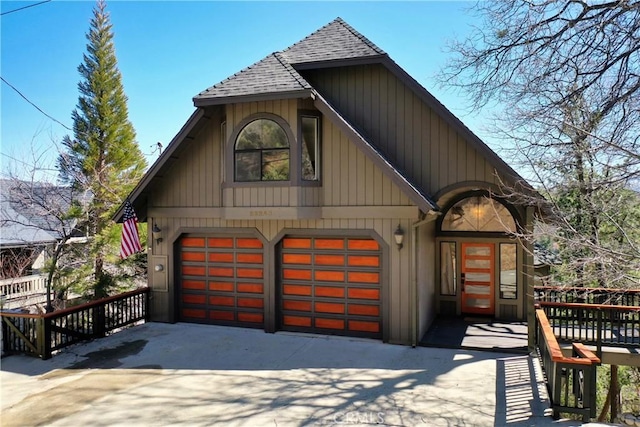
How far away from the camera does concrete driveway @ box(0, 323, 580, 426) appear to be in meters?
5.22

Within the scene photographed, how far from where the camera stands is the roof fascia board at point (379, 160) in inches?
289

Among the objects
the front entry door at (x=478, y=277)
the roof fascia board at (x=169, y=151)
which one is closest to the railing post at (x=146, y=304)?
the roof fascia board at (x=169, y=151)

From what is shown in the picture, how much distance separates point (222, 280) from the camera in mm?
9703

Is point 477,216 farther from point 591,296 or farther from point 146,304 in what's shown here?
point 146,304

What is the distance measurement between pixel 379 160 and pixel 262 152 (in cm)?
247

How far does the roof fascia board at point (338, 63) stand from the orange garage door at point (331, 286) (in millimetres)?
3720

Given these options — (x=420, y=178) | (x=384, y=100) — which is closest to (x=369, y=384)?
(x=420, y=178)

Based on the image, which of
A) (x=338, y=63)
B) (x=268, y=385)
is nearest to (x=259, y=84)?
(x=338, y=63)

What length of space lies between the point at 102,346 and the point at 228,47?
8.32 meters

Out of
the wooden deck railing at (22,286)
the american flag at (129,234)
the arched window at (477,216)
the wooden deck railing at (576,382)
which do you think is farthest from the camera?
the wooden deck railing at (22,286)

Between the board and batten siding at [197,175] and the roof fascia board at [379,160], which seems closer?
the roof fascia board at [379,160]

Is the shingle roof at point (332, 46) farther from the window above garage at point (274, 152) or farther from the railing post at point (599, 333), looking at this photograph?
the railing post at point (599, 333)

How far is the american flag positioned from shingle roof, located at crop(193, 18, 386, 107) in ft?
9.42

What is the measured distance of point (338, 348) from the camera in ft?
26.0
